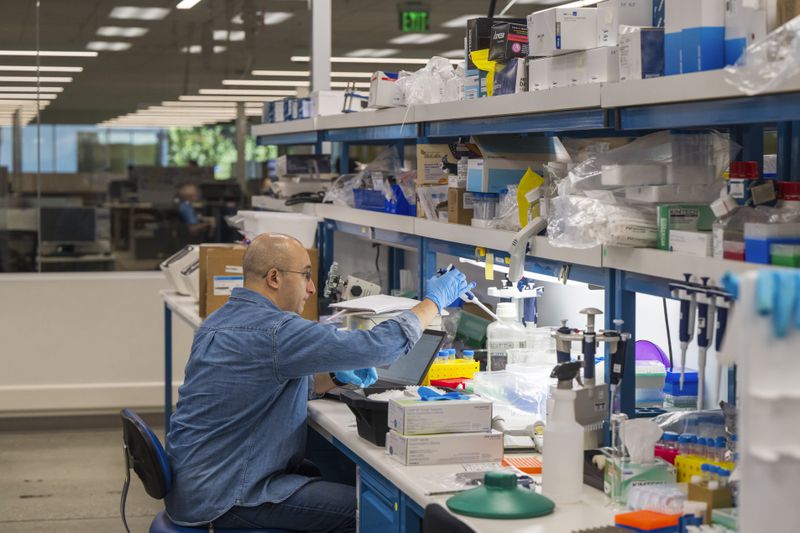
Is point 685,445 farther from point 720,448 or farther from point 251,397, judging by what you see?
→ point 251,397

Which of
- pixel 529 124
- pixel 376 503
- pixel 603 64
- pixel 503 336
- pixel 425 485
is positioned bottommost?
pixel 376 503

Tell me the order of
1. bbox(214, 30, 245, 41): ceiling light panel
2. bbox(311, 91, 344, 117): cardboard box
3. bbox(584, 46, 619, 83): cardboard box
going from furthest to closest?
bbox(214, 30, 245, 41): ceiling light panel
bbox(311, 91, 344, 117): cardboard box
bbox(584, 46, 619, 83): cardboard box

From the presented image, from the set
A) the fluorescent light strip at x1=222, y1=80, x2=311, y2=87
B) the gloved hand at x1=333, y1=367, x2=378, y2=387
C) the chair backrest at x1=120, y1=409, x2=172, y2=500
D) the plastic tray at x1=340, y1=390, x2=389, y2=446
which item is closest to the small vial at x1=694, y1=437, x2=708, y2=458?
the plastic tray at x1=340, y1=390, x2=389, y2=446

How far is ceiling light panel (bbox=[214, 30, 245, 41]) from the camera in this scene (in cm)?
701

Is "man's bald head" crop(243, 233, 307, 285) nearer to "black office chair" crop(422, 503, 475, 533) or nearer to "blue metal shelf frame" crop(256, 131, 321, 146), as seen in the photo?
"black office chair" crop(422, 503, 475, 533)

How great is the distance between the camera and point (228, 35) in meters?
7.04

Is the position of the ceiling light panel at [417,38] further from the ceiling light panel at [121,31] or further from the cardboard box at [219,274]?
the cardboard box at [219,274]

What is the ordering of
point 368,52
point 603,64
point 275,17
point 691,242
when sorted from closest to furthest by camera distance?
point 691,242 → point 603,64 → point 275,17 → point 368,52

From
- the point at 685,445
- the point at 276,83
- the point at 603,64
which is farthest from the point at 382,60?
the point at 685,445

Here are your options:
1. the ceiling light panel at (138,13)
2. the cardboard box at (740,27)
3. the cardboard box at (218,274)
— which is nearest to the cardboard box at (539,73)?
the cardboard box at (740,27)

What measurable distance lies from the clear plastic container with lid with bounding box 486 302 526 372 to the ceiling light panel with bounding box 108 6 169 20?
14.1 feet

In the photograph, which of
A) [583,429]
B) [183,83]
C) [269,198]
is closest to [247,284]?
[583,429]

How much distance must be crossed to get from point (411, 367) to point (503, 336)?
0.30m

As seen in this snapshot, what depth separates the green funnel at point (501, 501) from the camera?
225 centimetres
